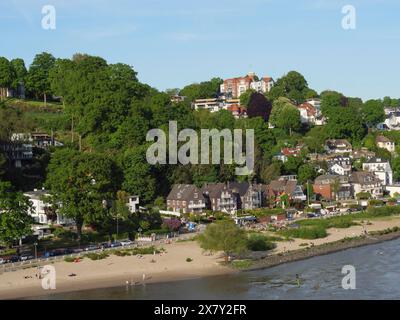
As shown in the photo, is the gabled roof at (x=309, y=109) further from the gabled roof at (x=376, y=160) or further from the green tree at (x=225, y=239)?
the green tree at (x=225, y=239)

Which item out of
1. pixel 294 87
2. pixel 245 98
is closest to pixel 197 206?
pixel 245 98

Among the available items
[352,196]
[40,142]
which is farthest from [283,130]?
[40,142]

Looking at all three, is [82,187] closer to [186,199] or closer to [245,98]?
[186,199]

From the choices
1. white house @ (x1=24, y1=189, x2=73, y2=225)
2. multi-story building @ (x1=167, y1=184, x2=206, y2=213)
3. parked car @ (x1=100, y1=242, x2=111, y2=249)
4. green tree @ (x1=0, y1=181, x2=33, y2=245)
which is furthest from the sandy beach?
multi-story building @ (x1=167, y1=184, x2=206, y2=213)

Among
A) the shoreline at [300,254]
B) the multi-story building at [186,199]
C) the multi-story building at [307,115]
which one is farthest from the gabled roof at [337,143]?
the shoreline at [300,254]

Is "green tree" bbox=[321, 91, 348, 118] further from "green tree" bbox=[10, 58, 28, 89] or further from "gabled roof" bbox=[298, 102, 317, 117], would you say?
"green tree" bbox=[10, 58, 28, 89]

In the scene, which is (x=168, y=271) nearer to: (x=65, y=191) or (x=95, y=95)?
(x=65, y=191)
